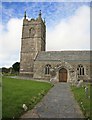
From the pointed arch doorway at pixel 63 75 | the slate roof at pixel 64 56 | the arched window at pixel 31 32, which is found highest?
the arched window at pixel 31 32

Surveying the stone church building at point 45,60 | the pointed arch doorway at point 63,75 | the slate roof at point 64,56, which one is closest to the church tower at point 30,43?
the stone church building at point 45,60

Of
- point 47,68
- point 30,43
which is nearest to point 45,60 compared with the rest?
point 47,68

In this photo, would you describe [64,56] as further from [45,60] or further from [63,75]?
[63,75]

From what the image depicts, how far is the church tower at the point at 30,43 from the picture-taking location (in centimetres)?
4268

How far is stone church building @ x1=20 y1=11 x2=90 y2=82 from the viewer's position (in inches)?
1435

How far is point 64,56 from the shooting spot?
39719 mm

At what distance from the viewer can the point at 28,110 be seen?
9281 mm

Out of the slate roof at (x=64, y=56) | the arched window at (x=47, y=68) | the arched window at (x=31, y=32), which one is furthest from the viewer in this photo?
the arched window at (x=31, y=32)

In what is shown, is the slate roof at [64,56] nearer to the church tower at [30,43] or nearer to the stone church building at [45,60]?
the stone church building at [45,60]

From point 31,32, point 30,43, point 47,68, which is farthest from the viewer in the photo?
point 31,32

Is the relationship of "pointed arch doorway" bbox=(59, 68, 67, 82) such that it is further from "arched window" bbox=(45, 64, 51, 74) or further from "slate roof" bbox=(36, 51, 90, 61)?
"arched window" bbox=(45, 64, 51, 74)

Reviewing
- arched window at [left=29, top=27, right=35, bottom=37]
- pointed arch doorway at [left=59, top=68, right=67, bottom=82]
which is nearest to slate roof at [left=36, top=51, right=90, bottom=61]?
pointed arch doorway at [left=59, top=68, right=67, bottom=82]

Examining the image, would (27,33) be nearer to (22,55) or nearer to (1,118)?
(22,55)

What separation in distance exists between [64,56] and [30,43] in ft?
29.4
